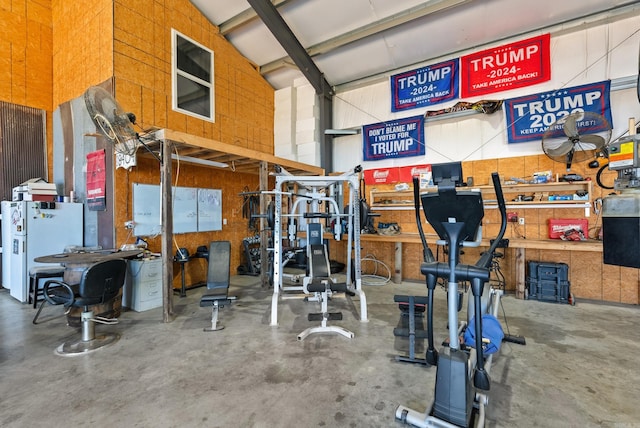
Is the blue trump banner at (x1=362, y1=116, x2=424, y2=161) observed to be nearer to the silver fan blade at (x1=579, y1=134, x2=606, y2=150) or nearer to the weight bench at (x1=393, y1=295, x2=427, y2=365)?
the silver fan blade at (x1=579, y1=134, x2=606, y2=150)

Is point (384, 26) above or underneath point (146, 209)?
above

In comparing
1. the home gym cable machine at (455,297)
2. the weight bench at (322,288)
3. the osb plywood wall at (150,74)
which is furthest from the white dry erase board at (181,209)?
the home gym cable machine at (455,297)

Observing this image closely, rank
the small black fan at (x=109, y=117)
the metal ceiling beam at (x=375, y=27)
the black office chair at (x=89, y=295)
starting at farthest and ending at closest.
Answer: the metal ceiling beam at (x=375, y=27)
the small black fan at (x=109, y=117)
the black office chair at (x=89, y=295)

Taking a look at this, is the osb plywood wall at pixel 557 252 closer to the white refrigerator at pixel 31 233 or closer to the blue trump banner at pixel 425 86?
the blue trump banner at pixel 425 86

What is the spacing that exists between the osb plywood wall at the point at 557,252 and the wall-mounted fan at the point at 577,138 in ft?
1.24

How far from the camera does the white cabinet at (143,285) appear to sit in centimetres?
417

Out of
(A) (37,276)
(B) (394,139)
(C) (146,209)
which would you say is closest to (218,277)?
(C) (146,209)

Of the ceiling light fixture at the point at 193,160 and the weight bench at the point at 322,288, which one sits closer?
the weight bench at the point at 322,288

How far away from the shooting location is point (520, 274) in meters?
4.77

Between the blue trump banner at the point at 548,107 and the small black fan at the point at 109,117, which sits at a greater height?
the blue trump banner at the point at 548,107

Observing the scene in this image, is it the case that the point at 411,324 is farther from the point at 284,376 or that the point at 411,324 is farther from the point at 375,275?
the point at 375,275

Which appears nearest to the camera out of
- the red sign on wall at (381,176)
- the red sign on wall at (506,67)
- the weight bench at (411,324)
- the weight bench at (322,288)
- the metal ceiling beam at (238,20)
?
the weight bench at (411,324)

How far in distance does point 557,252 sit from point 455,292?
4.25 meters

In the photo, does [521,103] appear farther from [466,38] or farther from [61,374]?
[61,374]
